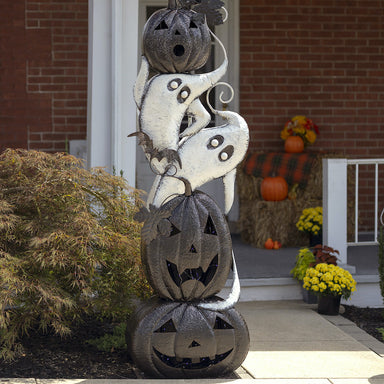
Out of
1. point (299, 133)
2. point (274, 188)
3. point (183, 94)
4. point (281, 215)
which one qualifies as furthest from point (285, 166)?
point (183, 94)

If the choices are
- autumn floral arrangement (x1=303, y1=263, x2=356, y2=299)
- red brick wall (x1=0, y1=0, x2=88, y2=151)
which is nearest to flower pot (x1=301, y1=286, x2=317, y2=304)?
autumn floral arrangement (x1=303, y1=263, x2=356, y2=299)

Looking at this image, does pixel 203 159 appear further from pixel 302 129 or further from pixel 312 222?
pixel 302 129

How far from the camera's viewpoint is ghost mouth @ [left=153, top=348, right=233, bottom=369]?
402 cm

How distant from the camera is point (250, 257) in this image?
22.9 feet

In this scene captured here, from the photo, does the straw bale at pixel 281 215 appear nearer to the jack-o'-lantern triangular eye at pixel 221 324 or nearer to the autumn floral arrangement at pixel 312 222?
the autumn floral arrangement at pixel 312 222

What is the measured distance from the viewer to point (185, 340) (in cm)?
399

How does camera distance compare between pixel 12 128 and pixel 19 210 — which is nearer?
pixel 19 210

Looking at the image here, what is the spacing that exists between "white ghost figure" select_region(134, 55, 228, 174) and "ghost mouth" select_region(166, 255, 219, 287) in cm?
54

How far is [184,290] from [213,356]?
0.39m

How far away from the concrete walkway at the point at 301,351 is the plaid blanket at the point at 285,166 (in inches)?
76.8

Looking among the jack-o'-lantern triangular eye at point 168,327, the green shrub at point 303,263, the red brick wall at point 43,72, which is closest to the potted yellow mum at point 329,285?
the green shrub at point 303,263

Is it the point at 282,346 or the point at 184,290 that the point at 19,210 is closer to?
the point at 184,290

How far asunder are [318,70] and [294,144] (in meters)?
0.94

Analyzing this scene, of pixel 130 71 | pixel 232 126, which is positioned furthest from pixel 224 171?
pixel 130 71
